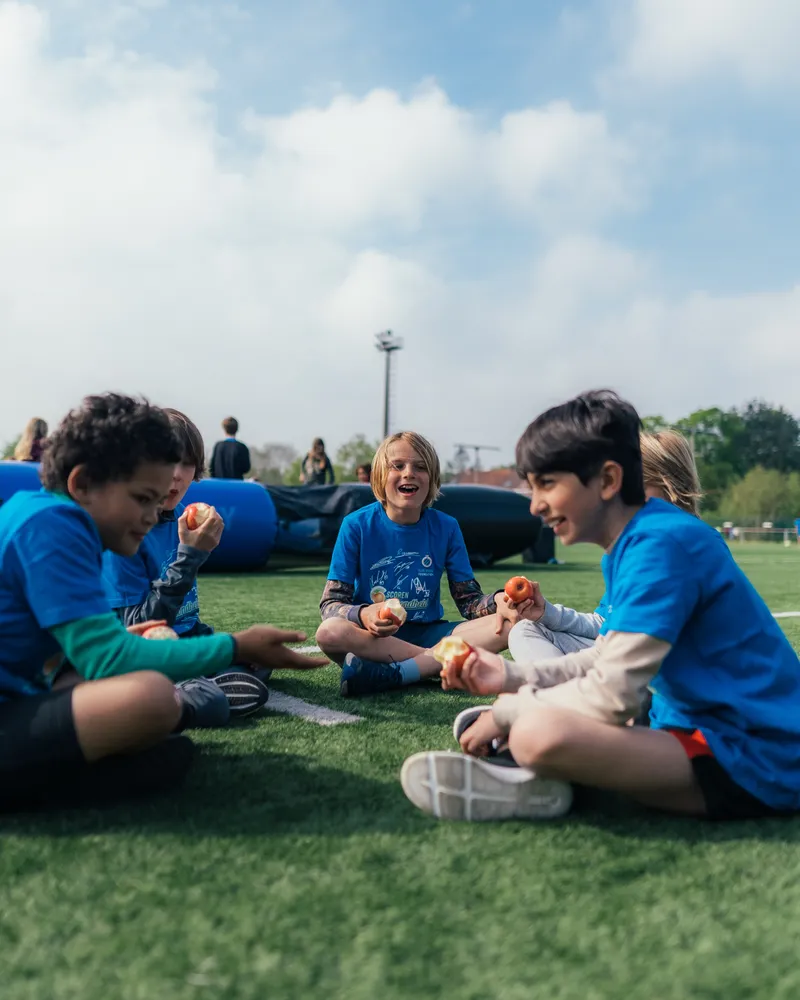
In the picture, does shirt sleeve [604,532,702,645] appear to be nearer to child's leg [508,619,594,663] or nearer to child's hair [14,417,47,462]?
child's leg [508,619,594,663]

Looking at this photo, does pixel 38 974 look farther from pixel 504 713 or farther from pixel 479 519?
pixel 479 519

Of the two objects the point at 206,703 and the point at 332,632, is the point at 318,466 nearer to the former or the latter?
the point at 332,632

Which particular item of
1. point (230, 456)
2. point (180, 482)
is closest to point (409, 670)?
point (180, 482)

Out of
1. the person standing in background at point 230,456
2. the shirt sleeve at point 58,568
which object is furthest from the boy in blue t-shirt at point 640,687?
the person standing in background at point 230,456

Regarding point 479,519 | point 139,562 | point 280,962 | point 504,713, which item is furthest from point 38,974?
point 479,519

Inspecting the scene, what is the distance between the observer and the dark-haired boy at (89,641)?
205cm

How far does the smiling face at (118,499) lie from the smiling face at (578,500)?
0.98 metres

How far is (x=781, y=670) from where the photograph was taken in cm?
212

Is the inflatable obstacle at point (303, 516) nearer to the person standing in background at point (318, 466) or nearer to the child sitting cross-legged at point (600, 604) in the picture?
the person standing in background at point (318, 466)

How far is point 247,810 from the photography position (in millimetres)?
2164

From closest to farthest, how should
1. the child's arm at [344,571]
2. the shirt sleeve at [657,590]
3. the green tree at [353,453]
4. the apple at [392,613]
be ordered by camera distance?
the shirt sleeve at [657,590] < the apple at [392,613] < the child's arm at [344,571] < the green tree at [353,453]

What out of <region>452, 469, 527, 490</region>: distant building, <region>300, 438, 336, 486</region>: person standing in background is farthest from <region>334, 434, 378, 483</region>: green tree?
<region>300, 438, 336, 486</region>: person standing in background

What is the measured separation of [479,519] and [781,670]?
9.67m

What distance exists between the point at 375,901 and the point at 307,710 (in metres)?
1.84
